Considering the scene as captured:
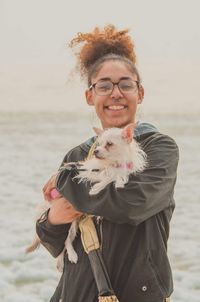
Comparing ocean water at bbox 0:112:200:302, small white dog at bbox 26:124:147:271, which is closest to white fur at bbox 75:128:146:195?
small white dog at bbox 26:124:147:271

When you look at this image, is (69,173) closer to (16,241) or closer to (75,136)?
(16,241)

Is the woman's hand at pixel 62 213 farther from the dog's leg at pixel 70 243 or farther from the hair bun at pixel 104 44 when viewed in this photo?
the hair bun at pixel 104 44

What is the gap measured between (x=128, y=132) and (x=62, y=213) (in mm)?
346

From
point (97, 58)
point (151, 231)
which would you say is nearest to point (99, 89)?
point (97, 58)

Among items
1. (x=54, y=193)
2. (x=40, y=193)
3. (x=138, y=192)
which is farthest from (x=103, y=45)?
(x=40, y=193)

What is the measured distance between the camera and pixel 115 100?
6.31 ft

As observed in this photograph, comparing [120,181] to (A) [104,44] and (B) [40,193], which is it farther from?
(B) [40,193]

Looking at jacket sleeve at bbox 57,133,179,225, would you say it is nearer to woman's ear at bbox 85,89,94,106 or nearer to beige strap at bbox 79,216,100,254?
beige strap at bbox 79,216,100,254

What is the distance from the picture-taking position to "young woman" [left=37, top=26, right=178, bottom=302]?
1.62m

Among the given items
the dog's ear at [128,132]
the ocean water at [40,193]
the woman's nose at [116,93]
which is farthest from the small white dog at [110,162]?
the ocean water at [40,193]

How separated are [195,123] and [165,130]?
1.23 metres

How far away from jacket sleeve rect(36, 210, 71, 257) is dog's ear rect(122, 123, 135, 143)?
14.4 inches

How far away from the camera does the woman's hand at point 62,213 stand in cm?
179

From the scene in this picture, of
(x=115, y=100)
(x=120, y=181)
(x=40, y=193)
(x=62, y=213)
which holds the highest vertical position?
(x=115, y=100)
